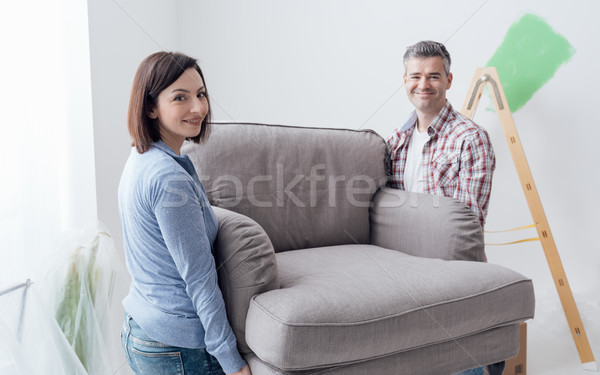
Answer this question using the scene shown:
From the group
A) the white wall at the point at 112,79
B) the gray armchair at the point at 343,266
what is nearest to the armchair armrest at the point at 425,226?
the gray armchair at the point at 343,266

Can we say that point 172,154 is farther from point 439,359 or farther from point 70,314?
point 439,359

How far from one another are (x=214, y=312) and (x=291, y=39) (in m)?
2.18

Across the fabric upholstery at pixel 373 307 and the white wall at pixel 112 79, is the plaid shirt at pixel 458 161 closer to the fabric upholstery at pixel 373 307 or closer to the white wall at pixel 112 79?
the fabric upholstery at pixel 373 307

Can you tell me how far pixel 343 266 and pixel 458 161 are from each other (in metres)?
0.68

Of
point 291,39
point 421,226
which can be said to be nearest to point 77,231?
point 421,226

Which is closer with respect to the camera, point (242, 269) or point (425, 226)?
point (242, 269)

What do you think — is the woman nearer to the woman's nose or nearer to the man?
the woman's nose

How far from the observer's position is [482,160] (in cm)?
179

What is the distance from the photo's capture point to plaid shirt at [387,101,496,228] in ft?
5.87

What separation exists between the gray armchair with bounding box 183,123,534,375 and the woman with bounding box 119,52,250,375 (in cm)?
11

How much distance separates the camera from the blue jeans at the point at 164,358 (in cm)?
111

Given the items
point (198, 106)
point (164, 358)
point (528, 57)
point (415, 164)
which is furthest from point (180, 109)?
point (528, 57)

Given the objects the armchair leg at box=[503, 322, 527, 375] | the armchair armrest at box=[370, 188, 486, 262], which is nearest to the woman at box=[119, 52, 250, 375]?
the armchair armrest at box=[370, 188, 486, 262]

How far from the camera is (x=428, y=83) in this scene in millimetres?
1908
